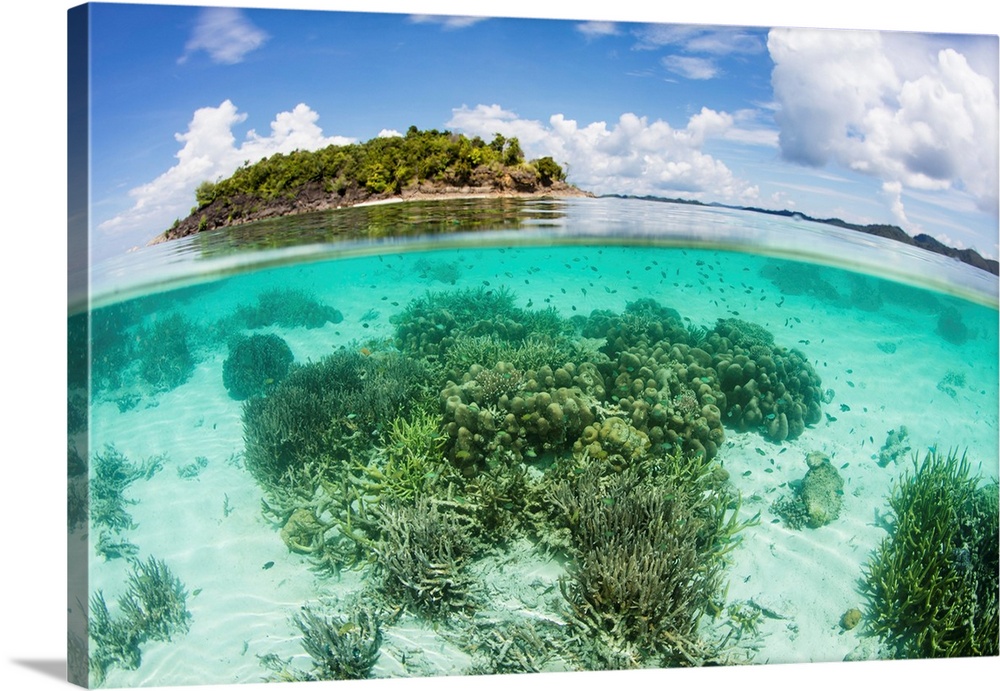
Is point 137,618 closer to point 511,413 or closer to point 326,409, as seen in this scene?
point 326,409

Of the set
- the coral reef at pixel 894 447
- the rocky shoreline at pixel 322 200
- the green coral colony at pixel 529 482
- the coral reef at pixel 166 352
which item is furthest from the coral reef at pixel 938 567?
the coral reef at pixel 166 352

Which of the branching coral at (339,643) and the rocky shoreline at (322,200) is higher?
the rocky shoreline at (322,200)

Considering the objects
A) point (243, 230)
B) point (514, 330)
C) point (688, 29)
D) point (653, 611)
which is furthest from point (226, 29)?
point (653, 611)

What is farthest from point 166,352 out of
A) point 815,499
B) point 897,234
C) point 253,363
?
point 897,234

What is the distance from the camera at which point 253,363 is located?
4.85 m

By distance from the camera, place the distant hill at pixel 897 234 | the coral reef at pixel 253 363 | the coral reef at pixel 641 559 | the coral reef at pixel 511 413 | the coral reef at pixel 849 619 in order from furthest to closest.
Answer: the distant hill at pixel 897 234
the coral reef at pixel 849 619
the coral reef at pixel 511 413
the coral reef at pixel 253 363
the coral reef at pixel 641 559

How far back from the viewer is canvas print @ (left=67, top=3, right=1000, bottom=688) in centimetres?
460

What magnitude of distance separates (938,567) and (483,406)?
3009mm

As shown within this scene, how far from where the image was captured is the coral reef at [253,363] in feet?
15.8

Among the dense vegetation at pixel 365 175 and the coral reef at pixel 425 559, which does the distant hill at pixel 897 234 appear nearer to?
the dense vegetation at pixel 365 175

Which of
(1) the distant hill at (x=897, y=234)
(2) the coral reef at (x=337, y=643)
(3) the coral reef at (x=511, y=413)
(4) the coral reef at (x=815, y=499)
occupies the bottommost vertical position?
(2) the coral reef at (x=337, y=643)

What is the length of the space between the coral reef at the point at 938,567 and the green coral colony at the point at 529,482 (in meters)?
Result: 0.01

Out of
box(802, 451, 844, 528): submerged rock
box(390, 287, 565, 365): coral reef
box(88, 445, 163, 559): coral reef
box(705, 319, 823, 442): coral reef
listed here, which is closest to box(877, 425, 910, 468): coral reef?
box(802, 451, 844, 528): submerged rock

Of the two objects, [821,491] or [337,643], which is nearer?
[337,643]
